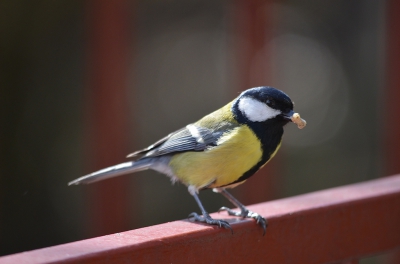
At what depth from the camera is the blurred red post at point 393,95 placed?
3717mm

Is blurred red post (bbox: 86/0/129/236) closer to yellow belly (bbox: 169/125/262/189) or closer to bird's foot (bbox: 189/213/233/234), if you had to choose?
yellow belly (bbox: 169/125/262/189)

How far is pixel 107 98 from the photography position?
10.3 feet

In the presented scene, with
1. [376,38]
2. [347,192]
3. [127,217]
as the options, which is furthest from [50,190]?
[376,38]

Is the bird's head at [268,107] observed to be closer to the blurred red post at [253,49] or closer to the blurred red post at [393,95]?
the blurred red post at [253,49]

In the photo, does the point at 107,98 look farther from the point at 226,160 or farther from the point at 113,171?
the point at 226,160

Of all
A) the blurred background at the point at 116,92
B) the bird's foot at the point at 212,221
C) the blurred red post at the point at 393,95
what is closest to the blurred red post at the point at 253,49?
the blurred background at the point at 116,92

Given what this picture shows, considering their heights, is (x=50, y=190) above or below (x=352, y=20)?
below

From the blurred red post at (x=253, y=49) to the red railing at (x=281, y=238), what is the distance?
146 cm

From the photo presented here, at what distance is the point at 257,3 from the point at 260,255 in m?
2.18

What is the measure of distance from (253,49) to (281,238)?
2001 millimetres

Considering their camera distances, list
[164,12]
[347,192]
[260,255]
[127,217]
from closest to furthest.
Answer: [260,255] → [347,192] → [127,217] → [164,12]

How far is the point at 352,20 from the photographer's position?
4773 mm

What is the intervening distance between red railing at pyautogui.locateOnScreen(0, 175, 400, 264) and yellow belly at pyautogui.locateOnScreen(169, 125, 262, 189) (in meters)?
0.22

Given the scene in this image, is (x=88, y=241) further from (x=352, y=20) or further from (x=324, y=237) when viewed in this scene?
(x=352, y=20)
